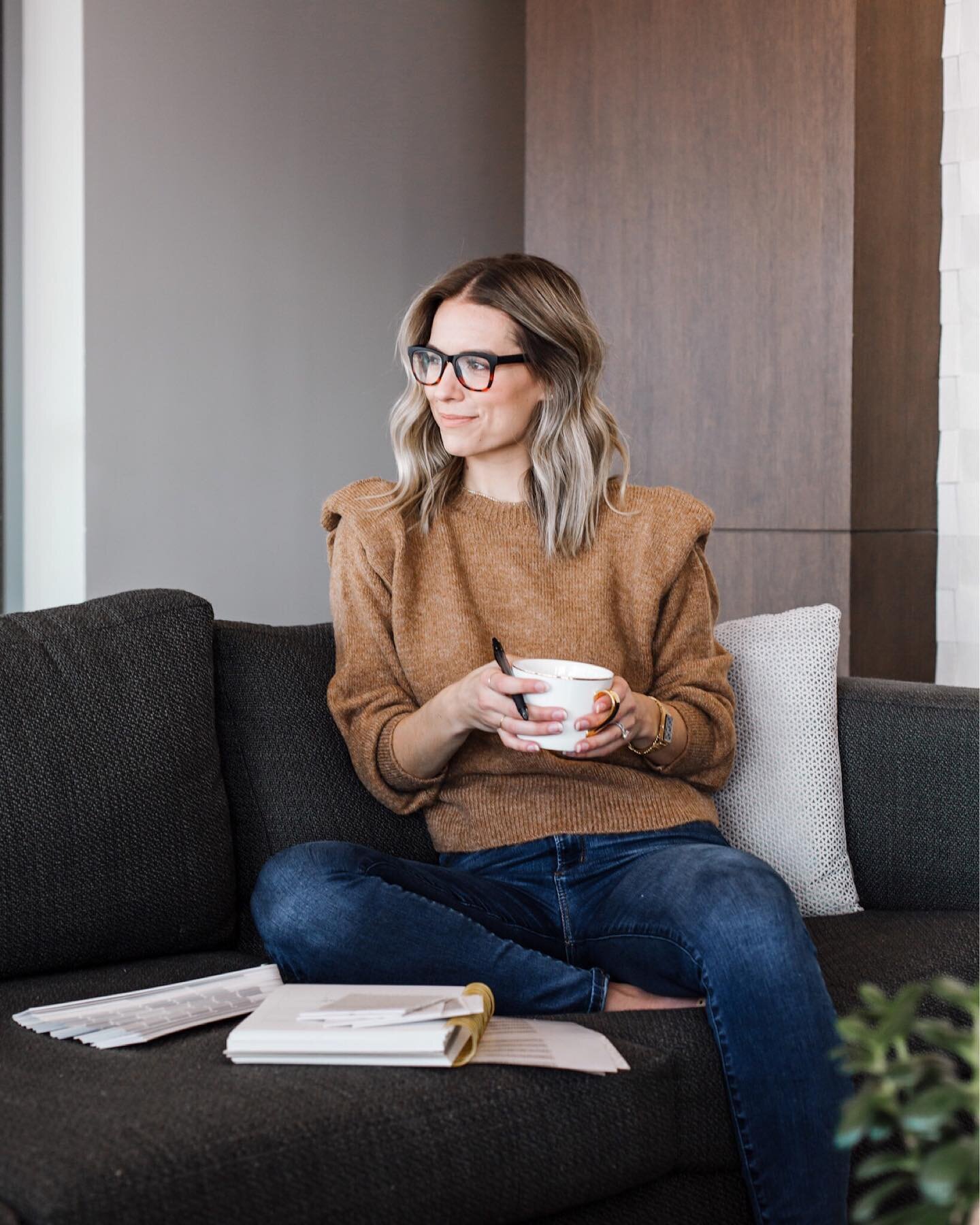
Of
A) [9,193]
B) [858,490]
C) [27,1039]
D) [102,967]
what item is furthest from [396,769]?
[9,193]

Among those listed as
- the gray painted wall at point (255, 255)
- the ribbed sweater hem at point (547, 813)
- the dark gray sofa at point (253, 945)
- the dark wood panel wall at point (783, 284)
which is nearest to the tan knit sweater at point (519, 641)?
the ribbed sweater hem at point (547, 813)

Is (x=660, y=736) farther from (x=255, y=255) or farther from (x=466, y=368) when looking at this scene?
(x=255, y=255)

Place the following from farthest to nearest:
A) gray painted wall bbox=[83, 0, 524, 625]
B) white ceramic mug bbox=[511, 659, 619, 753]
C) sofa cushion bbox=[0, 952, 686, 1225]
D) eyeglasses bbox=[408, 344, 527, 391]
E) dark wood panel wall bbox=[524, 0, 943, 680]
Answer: gray painted wall bbox=[83, 0, 524, 625] → dark wood panel wall bbox=[524, 0, 943, 680] → eyeglasses bbox=[408, 344, 527, 391] → white ceramic mug bbox=[511, 659, 619, 753] → sofa cushion bbox=[0, 952, 686, 1225]

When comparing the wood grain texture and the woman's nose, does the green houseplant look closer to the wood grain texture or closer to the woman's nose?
the woman's nose

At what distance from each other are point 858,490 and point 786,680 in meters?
1.20

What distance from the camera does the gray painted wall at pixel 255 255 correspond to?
3.38 metres

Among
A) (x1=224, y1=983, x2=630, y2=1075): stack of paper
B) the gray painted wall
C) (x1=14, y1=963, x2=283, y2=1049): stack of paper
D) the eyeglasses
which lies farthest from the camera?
the gray painted wall

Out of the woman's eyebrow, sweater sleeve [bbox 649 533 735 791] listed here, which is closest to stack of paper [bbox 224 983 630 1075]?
sweater sleeve [bbox 649 533 735 791]

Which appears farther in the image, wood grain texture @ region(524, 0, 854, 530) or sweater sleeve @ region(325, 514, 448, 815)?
wood grain texture @ region(524, 0, 854, 530)

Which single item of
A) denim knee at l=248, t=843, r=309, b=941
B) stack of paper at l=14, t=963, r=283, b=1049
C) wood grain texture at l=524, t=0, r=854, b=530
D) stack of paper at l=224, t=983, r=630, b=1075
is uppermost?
wood grain texture at l=524, t=0, r=854, b=530

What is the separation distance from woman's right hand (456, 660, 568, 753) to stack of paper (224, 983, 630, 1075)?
0.29 m

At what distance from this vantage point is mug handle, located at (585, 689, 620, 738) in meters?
1.57

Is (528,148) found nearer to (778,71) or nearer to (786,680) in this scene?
(778,71)

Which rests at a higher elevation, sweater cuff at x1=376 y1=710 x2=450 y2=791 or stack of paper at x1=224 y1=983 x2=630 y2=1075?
sweater cuff at x1=376 y1=710 x2=450 y2=791
